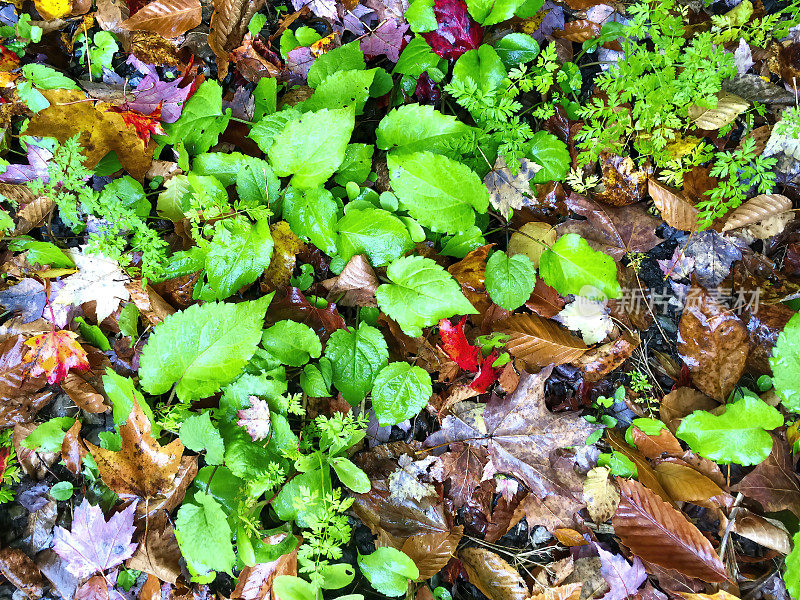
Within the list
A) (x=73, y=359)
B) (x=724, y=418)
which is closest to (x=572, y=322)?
(x=724, y=418)

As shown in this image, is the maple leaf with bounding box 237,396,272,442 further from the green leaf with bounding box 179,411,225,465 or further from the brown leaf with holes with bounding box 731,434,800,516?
→ the brown leaf with holes with bounding box 731,434,800,516

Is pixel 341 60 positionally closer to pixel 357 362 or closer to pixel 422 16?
pixel 422 16

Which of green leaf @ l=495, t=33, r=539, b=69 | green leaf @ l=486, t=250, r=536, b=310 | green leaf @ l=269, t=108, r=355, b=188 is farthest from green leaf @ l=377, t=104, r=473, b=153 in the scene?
green leaf @ l=486, t=250, r=536, b=310

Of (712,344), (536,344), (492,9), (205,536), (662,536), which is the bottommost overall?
(205,536)

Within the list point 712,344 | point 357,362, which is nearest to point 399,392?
point 357,362

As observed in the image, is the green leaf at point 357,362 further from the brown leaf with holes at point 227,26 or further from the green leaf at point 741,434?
the brown leaf with holes at point 227,26

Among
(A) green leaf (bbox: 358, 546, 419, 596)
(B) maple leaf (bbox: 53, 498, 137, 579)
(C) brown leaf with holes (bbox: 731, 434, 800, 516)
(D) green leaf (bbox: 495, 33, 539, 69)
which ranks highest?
(D) green leaf (bbox: 495, 33, 539, 69)
